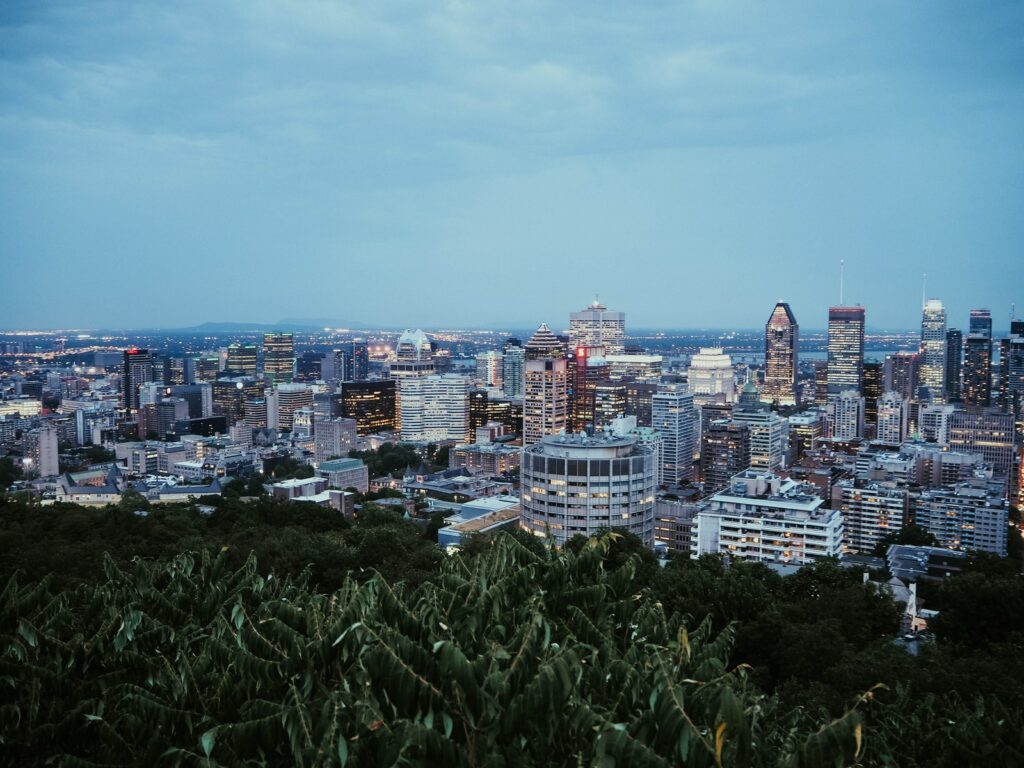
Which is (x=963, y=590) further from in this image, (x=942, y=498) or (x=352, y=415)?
(x=352, y=415)

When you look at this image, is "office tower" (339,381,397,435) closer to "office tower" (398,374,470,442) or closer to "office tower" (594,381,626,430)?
"office tower" (398,374,470,442)

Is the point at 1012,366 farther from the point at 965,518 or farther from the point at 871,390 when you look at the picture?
the point at 965,518

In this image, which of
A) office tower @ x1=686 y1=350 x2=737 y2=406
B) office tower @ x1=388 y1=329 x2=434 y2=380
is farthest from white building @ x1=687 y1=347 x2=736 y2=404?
office tower @ x1=388 y1=329 x2=434 y2=380

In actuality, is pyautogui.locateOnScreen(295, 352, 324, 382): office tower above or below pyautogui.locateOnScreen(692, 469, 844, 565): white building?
above

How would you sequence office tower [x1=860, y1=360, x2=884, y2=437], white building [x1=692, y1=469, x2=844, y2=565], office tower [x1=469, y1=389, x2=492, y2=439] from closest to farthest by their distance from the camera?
white building [x1=692, y1=469, x2=844, y2=565] → office tower [x1=469, y1=389, x2=492, y2=439] → office tower [x1=860, y1=360, x2=884, y2=437]

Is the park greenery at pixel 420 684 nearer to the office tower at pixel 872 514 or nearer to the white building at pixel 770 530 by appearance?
the white building at pixel 770 530

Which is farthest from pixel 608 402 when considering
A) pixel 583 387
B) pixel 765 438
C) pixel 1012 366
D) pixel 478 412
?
pixel 1012 366
